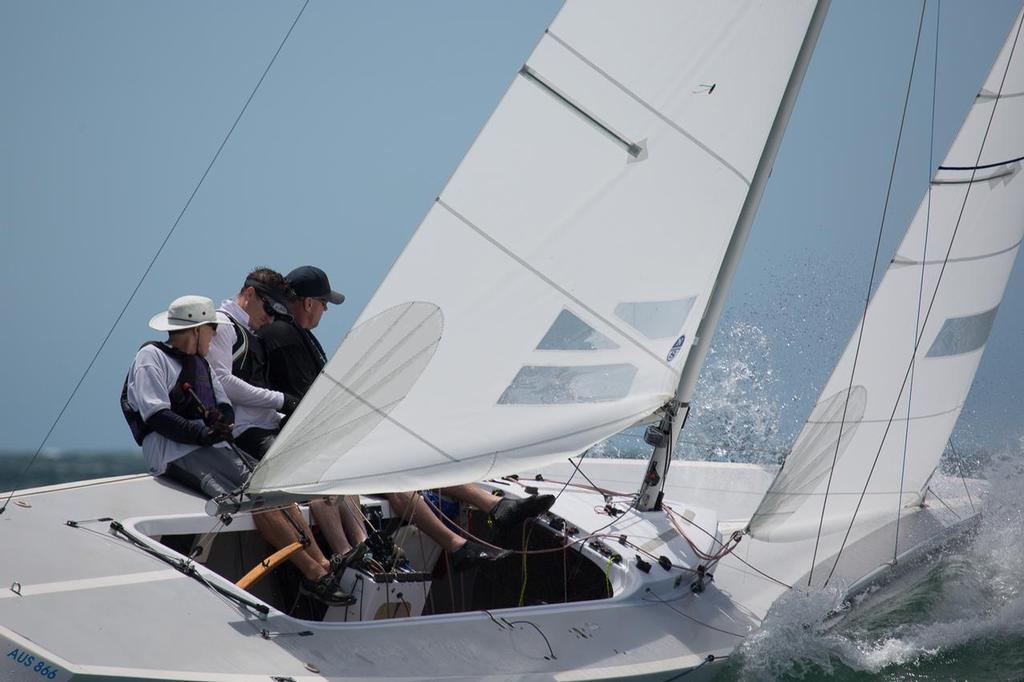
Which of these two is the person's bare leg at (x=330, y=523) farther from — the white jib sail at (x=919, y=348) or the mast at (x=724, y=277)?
the white jib sail at (x=919, y=348)

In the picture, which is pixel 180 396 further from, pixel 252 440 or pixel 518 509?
pixel 518 509

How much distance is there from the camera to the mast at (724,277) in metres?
4.14

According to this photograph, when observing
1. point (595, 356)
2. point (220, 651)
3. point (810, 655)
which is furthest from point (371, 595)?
point (810, 655)

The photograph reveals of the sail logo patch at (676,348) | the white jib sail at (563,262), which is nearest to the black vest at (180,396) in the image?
the white jib sail at (563,262)

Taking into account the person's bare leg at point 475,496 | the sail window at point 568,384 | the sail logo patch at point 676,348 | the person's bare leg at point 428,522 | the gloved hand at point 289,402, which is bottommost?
the gloved hand at point 289,402

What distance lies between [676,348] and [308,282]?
1.53 meters

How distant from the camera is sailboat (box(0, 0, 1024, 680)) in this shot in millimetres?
3312

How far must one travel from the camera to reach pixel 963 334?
16.7ft

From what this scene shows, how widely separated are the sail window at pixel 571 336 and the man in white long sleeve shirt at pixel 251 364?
112cm

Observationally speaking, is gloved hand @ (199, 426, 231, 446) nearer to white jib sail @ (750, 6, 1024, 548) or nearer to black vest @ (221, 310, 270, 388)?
black vest @ (221, 310, 270, 388)

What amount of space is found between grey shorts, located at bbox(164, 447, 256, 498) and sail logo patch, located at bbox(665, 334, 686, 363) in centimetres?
145

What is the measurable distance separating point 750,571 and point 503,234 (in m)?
1.72

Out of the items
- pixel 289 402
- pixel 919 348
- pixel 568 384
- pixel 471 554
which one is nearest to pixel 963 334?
pixel 919 348

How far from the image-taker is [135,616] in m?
3.14
